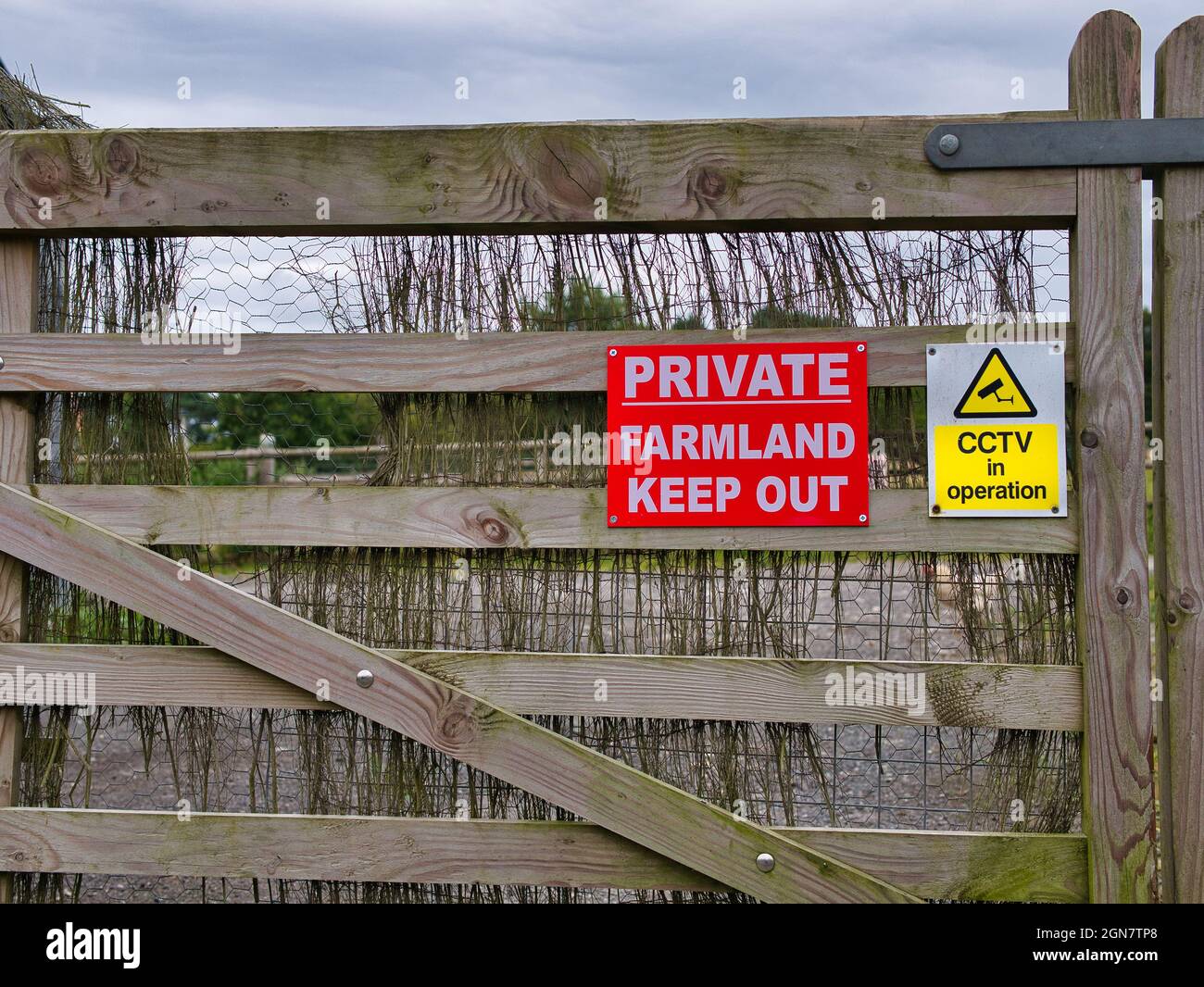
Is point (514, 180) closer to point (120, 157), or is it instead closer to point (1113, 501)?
point (120, 157)

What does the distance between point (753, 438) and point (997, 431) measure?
61 cm

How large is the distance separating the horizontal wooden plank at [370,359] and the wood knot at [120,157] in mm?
434

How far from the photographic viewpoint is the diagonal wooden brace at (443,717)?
236 cm

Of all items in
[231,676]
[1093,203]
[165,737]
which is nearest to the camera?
[1093,203]

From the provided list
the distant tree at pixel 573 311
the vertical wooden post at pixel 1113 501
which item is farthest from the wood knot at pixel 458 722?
the vertical wooden post at pixel 1113 501

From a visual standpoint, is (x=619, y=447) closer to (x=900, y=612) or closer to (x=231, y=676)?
(x=900, y=612)

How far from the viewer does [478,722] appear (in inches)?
94.7

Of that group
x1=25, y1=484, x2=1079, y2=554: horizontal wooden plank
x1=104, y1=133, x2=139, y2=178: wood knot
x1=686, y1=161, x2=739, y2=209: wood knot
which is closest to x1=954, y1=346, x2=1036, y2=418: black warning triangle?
x1=25, y1=484, x2=1079, y2=554: horizontal wooden plank

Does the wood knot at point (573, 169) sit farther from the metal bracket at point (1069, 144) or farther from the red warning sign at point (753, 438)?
the metal bracket at point (1069, 144)

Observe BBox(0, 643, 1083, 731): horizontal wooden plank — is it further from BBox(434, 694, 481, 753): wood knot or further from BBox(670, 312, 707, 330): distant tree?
BBox(670, 312, 707, 330): distant tree

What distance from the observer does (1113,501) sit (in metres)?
2.35

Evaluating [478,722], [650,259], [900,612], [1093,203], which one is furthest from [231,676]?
[1093,203]

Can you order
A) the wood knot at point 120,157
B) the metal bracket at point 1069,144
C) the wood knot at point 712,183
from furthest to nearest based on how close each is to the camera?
the wood knot at point 120,157, the wood knot at point 712,183, the metal bracket at point 1069,144

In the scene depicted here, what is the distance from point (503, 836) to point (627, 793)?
368 mm
